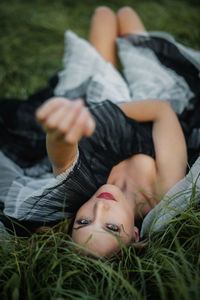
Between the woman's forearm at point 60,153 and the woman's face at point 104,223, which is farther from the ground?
the woman's forearm at point 60,153

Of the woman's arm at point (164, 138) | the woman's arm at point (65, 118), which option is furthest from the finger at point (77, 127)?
the woman's arm at point (164, 138)

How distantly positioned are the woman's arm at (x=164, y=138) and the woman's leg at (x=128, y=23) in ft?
2.99

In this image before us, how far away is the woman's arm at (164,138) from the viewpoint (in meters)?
1.47

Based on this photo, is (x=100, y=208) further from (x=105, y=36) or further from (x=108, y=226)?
(x=105, y=36)

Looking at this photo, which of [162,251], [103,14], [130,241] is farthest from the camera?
[103,14]

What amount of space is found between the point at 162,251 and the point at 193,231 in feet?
0.50

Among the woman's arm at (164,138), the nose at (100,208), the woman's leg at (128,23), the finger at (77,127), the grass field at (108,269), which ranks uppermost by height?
the woman's leg at (128,23)

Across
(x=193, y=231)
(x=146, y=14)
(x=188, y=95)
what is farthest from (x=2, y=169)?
(x=146, y=14)

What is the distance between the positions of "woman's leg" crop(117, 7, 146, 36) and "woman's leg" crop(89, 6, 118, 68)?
0.05 meters

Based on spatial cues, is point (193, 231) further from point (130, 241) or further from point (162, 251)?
point (130, 241)

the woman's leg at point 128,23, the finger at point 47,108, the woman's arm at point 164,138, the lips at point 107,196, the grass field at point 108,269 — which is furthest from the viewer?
the woman's leg at point 128,23

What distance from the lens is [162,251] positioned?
111cm

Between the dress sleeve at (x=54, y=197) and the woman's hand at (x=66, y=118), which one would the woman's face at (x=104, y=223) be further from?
the woman's hand at (x=66, y=118)

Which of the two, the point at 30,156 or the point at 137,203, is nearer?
the point at 137,203
